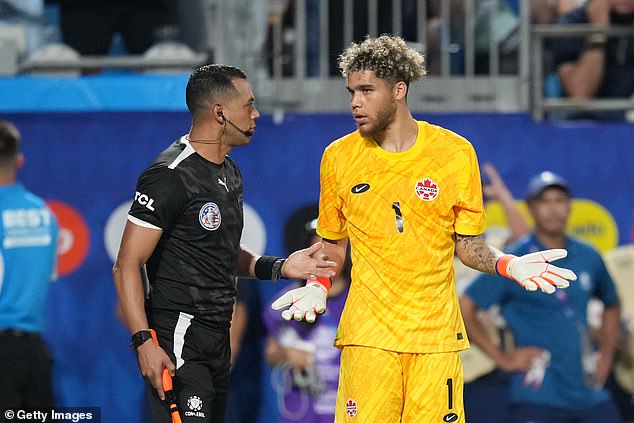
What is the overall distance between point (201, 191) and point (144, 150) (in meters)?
3.06

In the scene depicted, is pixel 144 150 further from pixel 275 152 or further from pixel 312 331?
pixel 312 331

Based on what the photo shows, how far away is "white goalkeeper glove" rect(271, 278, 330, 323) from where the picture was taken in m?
5.04

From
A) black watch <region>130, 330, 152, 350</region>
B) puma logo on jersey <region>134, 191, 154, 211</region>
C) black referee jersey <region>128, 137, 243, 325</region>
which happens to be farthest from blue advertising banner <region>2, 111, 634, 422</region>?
black watch <region>130, 330, 152, 350</region>

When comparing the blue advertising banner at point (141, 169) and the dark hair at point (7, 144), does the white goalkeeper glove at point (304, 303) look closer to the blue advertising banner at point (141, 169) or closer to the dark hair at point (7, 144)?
the blue advertising banner at point (141, 169)

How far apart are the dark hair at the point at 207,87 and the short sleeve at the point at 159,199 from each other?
1.44ft

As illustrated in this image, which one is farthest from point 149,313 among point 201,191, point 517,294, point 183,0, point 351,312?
point 183,0

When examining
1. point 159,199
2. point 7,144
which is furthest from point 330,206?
point 7,144

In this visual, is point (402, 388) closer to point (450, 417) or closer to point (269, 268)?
point (450, 417)

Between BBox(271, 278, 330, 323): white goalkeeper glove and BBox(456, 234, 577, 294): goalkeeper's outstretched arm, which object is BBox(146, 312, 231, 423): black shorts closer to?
BBox(271, 278, 330, 323): white goalkeeper glove

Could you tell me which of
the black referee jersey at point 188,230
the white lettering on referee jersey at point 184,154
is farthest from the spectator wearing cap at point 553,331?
the white lettering on referee jersey at point 184,154

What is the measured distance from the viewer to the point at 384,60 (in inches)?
210

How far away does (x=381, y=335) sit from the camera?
17.1 ft

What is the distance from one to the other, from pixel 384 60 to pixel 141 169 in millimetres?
3256

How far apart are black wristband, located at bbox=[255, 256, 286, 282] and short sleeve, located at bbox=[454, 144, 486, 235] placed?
867 mm
